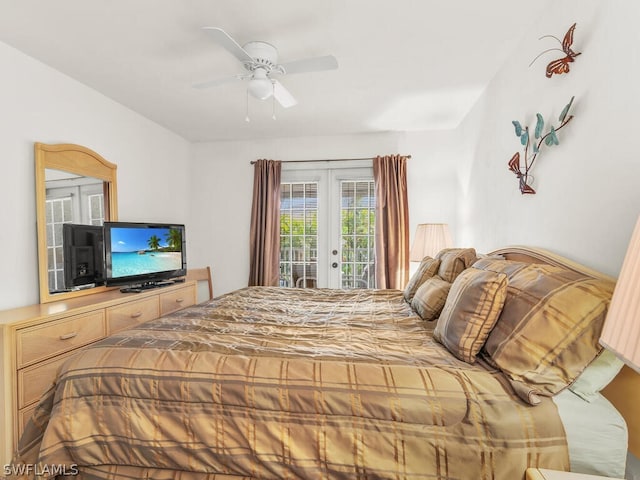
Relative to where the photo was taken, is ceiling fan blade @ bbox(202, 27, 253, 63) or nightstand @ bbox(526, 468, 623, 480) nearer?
nightstand @ bbox(526, 468, 623, 480)

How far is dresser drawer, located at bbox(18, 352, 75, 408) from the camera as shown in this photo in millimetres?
1811

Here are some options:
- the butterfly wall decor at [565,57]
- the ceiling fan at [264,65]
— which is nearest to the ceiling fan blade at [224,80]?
Result: the ceiling fan at [264,65]

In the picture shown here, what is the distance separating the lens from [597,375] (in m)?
1.05

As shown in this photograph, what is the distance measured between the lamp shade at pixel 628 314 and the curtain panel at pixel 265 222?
12.2 feet

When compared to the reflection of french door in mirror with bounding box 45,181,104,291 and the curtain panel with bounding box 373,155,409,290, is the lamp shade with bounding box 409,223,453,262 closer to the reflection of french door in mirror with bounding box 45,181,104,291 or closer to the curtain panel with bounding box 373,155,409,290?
the curtain panel with bounding box 373,155,409,290

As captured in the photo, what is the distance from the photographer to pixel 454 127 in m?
3.83

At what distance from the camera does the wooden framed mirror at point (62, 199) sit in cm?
236

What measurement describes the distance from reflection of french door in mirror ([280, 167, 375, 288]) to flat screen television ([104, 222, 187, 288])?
135 centimetres

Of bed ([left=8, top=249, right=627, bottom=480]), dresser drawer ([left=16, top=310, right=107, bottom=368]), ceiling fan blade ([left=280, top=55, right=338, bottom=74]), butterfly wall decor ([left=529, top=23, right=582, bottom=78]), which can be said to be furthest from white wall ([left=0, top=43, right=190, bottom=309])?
butterfly wall decor ([left=529, top=23, right=582, bottom=78])

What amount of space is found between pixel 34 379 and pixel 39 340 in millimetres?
227

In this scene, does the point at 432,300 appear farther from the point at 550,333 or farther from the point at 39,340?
the point at 39,340

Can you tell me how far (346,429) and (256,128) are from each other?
357cm

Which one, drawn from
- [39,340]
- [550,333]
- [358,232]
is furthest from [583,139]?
[39,340]

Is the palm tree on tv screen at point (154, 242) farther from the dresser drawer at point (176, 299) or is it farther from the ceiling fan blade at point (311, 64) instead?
the ceiling fan blade at point (311, 64)
